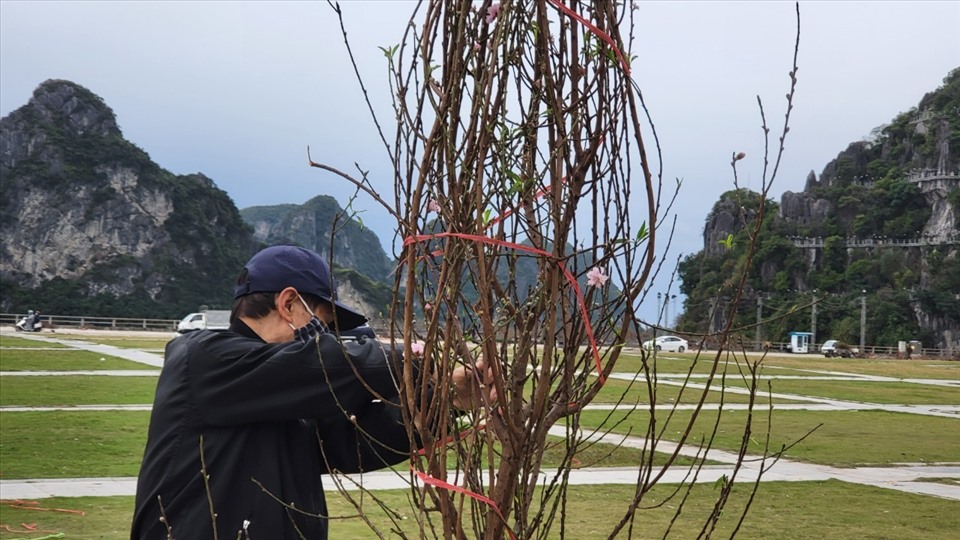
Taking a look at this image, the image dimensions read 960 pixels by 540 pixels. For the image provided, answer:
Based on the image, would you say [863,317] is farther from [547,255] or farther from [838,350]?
Answer: [547,255]

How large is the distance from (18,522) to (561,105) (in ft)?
18.0

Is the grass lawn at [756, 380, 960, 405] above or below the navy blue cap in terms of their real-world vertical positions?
below

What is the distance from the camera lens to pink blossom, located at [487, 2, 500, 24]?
191 cm

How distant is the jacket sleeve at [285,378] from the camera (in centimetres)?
202

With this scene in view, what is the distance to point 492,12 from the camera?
6.28ft

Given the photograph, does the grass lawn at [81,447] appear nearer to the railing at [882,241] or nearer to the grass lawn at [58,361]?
the grass lawn at [58,361]

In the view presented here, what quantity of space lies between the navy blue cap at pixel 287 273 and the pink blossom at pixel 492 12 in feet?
1.99

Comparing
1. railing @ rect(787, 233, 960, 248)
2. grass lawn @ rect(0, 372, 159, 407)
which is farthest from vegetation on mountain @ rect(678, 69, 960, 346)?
grass lawn @ rect(0, 372, 159, 407)

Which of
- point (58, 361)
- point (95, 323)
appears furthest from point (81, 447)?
point (95, 323)

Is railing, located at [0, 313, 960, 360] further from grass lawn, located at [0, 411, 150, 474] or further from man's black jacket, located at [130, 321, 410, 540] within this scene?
man's black jacket, located at [130, 321, 410, 540]

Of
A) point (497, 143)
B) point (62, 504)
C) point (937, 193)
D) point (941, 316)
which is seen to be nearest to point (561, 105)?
point (497, 143)

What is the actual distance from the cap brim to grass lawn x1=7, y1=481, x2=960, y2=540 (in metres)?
3.86

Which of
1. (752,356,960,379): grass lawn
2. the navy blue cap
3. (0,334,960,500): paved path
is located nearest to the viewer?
the navy blue cap

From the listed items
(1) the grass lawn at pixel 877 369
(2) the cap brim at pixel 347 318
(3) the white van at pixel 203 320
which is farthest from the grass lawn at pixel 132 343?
(2) the cap brim at pixel 347 318
